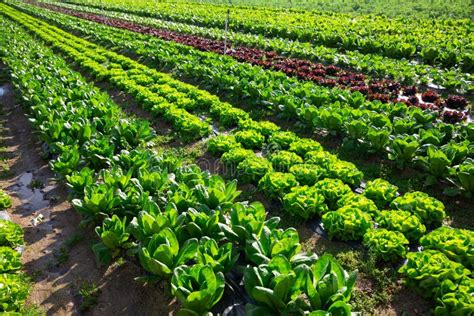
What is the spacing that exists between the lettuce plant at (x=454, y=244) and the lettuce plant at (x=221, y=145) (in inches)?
160

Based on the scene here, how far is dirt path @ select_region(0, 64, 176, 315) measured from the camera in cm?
459

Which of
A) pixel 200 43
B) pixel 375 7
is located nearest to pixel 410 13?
pixel 375 7

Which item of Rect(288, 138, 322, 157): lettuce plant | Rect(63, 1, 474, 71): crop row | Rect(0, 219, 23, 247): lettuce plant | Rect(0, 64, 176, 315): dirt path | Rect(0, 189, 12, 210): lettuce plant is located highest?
Rect(63, 1, 474, 71): crop row

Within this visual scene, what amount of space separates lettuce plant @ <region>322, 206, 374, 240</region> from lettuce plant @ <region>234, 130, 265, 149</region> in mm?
2939

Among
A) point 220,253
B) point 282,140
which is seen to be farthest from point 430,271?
point 282,140

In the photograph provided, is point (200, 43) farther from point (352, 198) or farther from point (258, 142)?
point (352, 198)

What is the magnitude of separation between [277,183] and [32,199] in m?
4.63

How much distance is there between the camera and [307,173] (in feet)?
20.2

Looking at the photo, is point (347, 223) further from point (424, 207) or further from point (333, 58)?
point (333, 58)

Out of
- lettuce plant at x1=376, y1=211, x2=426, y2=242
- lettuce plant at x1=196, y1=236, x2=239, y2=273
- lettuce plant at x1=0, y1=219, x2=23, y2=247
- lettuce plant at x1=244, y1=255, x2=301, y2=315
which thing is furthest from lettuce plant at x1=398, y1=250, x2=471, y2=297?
lettuce plant at x1=0, y1=219, x2=23, y2=247

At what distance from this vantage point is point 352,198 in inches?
218

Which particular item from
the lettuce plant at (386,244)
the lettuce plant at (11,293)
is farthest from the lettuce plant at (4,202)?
the lettuce plant at (386,244)

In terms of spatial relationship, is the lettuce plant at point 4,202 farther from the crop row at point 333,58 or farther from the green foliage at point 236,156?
the crop row at point 333,58

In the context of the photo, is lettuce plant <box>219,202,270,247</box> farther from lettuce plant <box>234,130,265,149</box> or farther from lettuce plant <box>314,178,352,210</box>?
lettuce plant <box>234,130,265,149</box>
